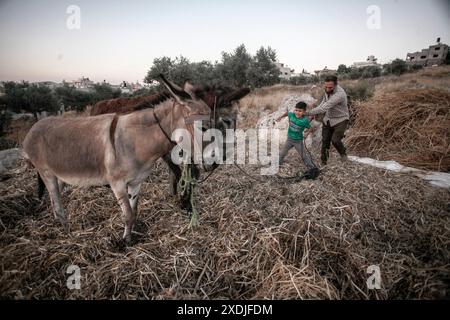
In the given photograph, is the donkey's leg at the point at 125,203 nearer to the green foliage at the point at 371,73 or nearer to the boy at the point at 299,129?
the boy at the point at 299,129

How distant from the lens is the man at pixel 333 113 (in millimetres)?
5203

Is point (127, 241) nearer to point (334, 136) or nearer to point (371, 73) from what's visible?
point (334, 136)

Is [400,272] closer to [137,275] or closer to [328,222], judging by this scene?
[328,222]

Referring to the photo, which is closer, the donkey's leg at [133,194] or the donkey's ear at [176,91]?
the donkey's ear at [176,91]

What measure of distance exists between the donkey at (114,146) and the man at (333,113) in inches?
138

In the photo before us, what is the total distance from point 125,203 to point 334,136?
516 centimetres

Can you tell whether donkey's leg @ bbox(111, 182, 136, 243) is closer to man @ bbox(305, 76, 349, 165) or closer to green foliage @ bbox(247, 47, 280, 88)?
man @ bbox(305, 76, 349, 165)

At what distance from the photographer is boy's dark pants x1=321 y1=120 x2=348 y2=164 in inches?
224

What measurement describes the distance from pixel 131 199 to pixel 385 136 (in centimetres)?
825

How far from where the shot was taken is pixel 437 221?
11.5ft

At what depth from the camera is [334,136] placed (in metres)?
5.82

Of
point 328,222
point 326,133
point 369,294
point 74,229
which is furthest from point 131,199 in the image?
point 326,133

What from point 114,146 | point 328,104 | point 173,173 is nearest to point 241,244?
point 173,173

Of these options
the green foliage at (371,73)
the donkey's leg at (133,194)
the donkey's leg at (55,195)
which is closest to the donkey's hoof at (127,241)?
the donkey's leg at (133,194)
